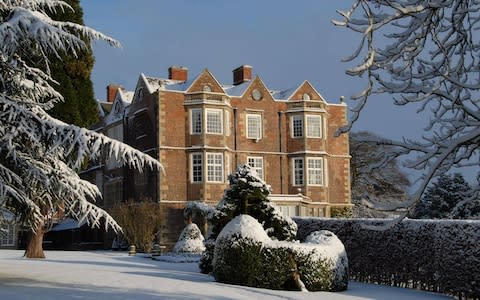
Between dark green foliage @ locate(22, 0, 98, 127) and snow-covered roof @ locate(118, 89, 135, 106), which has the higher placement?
snow-covered roof @ locate(118, 89, 135, 106)

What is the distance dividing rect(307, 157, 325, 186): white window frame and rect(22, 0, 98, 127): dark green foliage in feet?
65.3

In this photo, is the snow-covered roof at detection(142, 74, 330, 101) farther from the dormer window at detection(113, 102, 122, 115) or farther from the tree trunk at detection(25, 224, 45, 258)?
the tree trunk at detection(25, 224, 45, 258)

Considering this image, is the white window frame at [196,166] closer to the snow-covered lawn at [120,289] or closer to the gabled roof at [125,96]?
the gabled roof at [125,96]

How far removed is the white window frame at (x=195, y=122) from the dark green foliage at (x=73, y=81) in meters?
15.1

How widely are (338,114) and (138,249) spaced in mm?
16470

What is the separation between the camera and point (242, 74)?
43.5 m

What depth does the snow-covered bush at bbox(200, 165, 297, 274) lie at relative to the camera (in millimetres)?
19312

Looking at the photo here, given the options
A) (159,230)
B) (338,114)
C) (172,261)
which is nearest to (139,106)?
(159,230)

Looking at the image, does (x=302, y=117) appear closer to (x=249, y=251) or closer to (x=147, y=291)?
(x=249, y=251)

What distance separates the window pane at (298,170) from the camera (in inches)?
1572

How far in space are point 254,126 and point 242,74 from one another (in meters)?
5.18

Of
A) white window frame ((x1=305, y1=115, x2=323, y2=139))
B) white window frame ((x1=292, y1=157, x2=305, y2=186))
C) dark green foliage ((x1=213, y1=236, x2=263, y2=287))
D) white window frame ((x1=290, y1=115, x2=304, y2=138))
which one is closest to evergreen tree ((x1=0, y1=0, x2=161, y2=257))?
dark green foliage ((x1=213, y1=236, x2=263, y2=287))

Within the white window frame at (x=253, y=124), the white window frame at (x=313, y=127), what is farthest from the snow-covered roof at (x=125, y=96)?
the white window frame at (x=313, y=127)

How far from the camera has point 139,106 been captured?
3975cm
